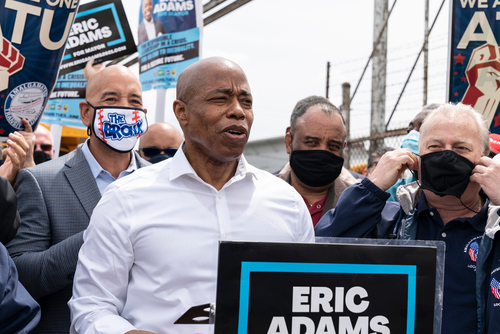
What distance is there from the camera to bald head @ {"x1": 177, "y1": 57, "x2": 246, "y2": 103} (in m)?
1.97

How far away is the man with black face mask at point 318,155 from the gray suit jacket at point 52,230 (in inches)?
52.7

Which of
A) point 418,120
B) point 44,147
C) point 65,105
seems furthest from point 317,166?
point 65,105

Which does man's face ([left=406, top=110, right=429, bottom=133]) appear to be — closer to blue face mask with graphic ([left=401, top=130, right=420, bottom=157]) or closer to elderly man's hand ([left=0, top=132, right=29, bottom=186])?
blue face mask with graphic ([left=401, top=130, right=420, bottom=157])

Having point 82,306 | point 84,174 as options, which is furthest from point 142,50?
point 82,306

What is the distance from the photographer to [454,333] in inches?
85.6

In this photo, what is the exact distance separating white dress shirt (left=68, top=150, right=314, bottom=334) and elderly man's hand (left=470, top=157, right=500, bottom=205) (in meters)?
1.03

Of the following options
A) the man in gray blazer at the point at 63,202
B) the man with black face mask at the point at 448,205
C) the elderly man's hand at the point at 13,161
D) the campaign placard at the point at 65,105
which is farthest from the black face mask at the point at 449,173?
the campaign placard at the point at 65,105

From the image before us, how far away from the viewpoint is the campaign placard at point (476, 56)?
3953mm

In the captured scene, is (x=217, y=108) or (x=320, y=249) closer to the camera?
(x=320, y=249)

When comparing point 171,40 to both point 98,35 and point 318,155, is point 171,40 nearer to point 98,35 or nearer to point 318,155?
point 98,35

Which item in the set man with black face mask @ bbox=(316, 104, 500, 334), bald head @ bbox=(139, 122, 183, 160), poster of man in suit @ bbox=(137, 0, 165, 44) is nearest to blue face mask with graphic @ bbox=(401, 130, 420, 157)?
man with black face mask @ bbox=(316, 104, 500, 334)

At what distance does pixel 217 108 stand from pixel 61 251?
963mm

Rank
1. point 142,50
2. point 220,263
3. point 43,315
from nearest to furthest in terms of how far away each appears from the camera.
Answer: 1. point 220,263
2. point 43,315
3. point 142,50

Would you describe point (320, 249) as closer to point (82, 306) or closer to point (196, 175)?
point (196, 175)
